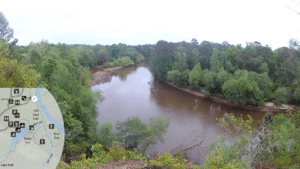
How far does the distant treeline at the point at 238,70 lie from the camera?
15203 millimetres

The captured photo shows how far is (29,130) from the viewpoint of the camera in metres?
2.00

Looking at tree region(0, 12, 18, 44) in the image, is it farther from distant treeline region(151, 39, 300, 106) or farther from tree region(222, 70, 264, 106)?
tree region(222, 70, 264, 106)

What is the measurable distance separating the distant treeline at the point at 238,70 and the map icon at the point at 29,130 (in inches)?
536

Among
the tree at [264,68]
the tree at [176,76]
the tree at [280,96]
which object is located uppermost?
the tree at [264,68]

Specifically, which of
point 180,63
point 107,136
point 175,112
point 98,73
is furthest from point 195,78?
point 98,73

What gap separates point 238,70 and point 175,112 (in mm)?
8522

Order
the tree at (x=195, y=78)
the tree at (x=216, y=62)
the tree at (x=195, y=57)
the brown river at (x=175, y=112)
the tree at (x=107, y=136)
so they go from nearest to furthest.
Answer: the tree at (x=107, y=136) < the brown river at (x=175, y=112) < the tree at (x=195, y=78) < the tree at (x=216, y=62) < the tree at (x=195, y=57)

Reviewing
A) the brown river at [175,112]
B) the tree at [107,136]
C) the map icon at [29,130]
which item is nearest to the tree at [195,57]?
the brown river at [175,112]

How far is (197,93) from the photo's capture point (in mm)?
19875

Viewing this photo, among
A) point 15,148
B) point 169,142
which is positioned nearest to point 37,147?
point 15,148

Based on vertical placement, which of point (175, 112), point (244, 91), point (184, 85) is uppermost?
point (244, 91)

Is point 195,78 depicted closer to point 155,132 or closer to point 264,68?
point 264,68

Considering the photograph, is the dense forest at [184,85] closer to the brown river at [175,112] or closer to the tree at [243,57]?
the tree at [243,57]

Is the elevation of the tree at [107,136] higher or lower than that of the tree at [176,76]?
lower
